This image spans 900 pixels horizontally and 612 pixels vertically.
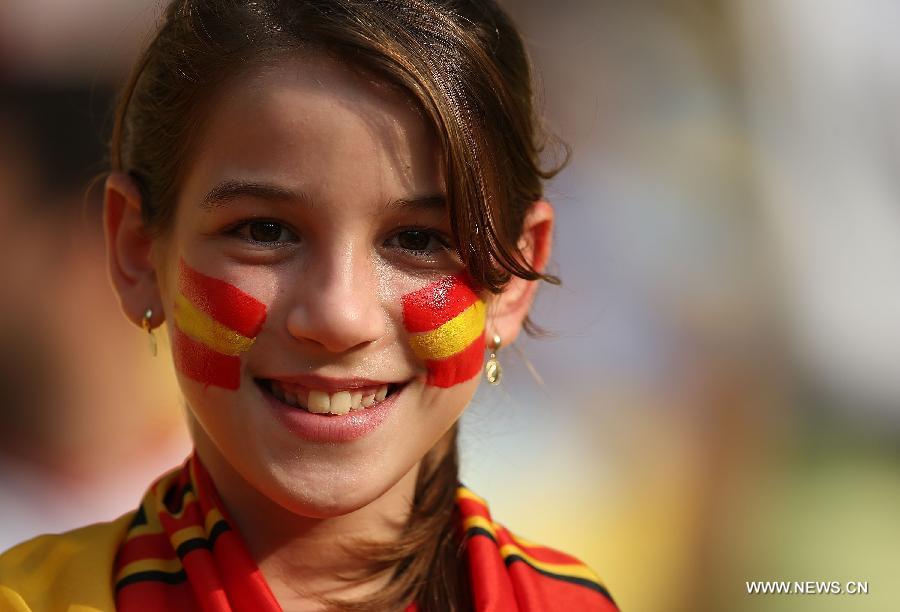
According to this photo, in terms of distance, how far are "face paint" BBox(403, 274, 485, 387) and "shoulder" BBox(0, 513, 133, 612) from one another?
57 centimetres

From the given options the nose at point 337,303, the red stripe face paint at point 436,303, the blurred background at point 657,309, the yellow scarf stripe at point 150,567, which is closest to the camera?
the nose at point 337,303

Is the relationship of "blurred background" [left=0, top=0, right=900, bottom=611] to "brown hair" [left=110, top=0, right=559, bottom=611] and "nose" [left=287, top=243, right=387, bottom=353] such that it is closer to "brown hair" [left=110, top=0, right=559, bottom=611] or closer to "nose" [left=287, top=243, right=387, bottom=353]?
"brown hair" [left=110, top=0, right=559, bottom=611]

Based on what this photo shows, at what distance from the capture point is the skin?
141 centimetres

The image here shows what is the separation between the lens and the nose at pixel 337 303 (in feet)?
4.50

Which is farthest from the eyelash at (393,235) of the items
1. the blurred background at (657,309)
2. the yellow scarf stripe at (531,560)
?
the blurred background at (657,309)

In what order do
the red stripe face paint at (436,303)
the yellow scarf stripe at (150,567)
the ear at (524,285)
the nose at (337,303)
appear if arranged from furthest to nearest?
1. the ear at (524,285)
2. the yellow scarf stripe at (150,567)
3. the red stripe face paint at (436,303)
4. the nose at (337,303)

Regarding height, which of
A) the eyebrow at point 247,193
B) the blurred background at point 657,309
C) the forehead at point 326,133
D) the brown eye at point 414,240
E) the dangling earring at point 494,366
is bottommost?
the blurred background at point 657,309

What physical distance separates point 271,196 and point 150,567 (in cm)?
61

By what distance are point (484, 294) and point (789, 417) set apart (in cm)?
214

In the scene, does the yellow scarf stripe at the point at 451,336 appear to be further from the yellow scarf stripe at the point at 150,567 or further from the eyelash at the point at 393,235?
the yellow scarf stripe at the point at 150,567

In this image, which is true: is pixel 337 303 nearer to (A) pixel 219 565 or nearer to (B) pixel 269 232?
(B) pixel 269 232

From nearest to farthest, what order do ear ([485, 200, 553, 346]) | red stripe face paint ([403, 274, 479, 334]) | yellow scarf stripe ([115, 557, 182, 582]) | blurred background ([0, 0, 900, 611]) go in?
red stripe face paint ([403, 274, 479, 334])
yellow scarf stripe ([115, 557, 182, 582])
ear ([485, 200, 553, 346])
blurred background ([0, 0, 900, 611])

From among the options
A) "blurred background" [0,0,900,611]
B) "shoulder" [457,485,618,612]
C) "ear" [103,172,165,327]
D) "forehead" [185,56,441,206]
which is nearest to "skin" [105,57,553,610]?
"forehead" [185,56,441,206]

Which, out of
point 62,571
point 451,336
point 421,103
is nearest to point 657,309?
point 451,336
